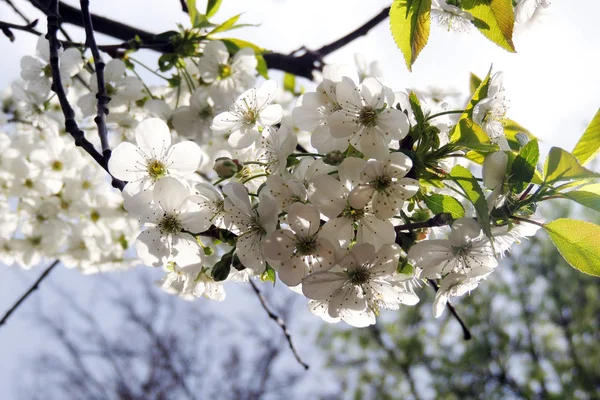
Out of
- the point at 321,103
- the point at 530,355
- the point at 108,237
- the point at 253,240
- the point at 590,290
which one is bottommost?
the point at 530,355

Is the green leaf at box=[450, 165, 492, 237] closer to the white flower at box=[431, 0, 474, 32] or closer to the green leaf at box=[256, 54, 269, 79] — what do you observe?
the white flower at box=[431, 0, 474, 32]

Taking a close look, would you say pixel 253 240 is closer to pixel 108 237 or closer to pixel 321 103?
pixel 321 103

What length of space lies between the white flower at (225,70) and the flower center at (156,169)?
572 millimetres

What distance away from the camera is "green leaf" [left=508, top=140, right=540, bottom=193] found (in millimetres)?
755

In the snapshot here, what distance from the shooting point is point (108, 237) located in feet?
6.11

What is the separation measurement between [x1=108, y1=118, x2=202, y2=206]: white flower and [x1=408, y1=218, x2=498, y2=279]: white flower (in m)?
0.38

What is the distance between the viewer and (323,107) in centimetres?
87

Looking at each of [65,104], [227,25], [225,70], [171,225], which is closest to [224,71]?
[225,70]

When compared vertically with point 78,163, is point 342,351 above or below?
below

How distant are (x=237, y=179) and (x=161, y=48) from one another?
0.64 m

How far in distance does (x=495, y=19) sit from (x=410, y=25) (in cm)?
14

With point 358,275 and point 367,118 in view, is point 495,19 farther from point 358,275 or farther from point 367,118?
point 358,275

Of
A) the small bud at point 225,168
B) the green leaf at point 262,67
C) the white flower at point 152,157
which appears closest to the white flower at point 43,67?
the green leaf at point 262,67

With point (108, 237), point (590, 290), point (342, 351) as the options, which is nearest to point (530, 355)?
point (590, 290)
